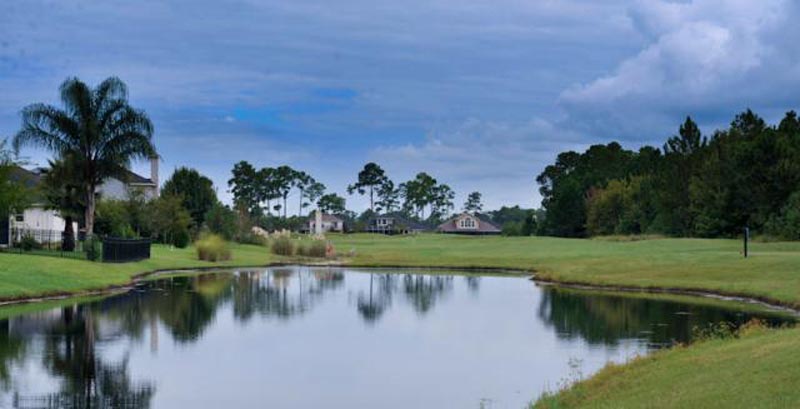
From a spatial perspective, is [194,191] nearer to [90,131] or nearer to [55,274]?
[90,131]

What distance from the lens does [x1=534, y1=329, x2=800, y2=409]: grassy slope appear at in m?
13.8

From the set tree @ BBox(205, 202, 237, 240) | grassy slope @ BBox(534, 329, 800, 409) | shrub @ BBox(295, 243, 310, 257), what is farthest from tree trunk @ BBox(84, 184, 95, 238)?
grassy slope @ BBox(534, 329, 800, 409)

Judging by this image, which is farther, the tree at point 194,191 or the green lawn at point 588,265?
the tree at point 194,191

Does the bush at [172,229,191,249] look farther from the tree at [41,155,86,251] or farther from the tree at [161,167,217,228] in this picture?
the tree at [161,167,217,228]

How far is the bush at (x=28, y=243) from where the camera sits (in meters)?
56.2

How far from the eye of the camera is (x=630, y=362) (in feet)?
71.4

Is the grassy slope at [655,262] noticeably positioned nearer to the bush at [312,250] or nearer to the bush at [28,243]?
the bush at [312,250]

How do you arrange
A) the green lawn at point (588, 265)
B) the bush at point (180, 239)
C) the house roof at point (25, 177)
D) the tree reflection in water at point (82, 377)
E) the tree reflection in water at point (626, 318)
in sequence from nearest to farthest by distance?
the tree reflection in water at point (82, 377) < the tree reflection in water at point (626, 318) < the green lawn at point (588, 265) < the house roof at point (25, 177) < the bush at point (180, 239)

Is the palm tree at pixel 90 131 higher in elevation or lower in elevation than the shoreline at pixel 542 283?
higher

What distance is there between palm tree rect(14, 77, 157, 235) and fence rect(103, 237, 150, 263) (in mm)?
2068

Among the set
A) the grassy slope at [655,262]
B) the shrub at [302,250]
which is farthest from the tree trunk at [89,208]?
the shrub at [302,250]

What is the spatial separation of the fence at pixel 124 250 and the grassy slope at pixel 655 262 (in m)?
21.6

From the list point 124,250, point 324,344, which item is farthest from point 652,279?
point 124,250

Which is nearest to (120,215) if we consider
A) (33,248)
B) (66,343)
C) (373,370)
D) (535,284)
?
(33,248)
